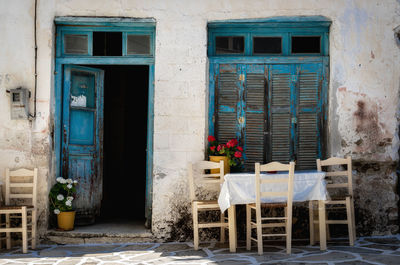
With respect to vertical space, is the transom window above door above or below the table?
above

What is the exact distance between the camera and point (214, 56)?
271 inches

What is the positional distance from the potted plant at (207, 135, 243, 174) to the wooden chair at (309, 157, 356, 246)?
1138mm

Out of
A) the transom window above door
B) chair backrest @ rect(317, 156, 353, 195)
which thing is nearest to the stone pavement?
chair backrest @ rect(317, 156, 353, 195)

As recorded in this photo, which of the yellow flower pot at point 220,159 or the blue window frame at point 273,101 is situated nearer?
the yellow flower pot at point 220,159

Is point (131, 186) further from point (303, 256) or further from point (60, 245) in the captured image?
point (303, 256)

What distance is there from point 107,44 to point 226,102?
6.48 feet

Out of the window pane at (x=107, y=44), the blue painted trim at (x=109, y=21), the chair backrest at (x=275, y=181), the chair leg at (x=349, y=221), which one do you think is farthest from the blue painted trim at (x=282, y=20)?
the chair leg at (x=349, y=221)

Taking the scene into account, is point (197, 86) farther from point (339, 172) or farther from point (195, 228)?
point (339, 172)

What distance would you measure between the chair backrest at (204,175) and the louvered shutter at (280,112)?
3.12ft

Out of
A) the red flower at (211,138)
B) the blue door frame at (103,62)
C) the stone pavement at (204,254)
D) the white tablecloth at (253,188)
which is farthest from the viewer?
the blue door frame at (103,62)

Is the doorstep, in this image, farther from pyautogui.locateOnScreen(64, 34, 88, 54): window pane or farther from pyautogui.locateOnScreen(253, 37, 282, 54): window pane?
pyautogui.locateOnScreen(253, 37, 282, 54): window pane

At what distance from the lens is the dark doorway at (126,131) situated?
974cm

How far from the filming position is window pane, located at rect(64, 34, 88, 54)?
688cm

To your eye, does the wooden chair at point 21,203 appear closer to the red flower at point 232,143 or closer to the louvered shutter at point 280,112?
the red flower at point 232,143
